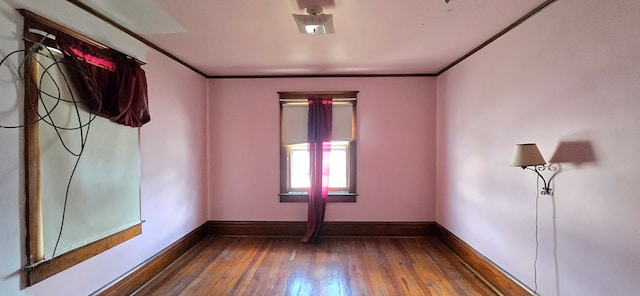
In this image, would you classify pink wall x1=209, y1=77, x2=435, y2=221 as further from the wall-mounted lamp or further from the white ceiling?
the wall-mounted lamp

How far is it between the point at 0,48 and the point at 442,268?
13.1ft

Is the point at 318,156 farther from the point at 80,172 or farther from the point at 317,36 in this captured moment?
the point at 80,172

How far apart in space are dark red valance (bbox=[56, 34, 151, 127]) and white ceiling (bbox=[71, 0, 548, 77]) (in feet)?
1.10

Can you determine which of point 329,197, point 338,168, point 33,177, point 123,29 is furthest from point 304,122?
point 33,177

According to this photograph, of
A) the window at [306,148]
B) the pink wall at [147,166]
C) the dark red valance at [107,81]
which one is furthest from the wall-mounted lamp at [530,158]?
the pink wall at [147,166]

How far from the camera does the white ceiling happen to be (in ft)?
6.83

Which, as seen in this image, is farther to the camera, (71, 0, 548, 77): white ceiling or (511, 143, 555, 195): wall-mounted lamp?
(71, 0, 548, 77): white ceiling

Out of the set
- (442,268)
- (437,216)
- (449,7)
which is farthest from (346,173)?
(449,7)

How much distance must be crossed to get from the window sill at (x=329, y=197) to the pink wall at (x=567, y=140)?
1688 mm

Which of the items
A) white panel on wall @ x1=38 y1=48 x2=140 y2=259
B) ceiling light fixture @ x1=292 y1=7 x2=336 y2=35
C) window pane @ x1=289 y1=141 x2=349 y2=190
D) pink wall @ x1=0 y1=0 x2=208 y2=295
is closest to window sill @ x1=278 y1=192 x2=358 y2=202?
window pane @ x1=289 y1=141 x2=349 y2=190

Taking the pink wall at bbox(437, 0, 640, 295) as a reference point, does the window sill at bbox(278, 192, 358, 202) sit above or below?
below

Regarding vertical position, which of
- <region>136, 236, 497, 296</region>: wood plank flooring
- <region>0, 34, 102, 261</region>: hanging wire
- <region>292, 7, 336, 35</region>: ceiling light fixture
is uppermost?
<region>292, 7, 336, 35</region>: ceiling light fixture

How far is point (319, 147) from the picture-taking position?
4062 mm

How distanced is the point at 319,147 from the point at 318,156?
13cm
